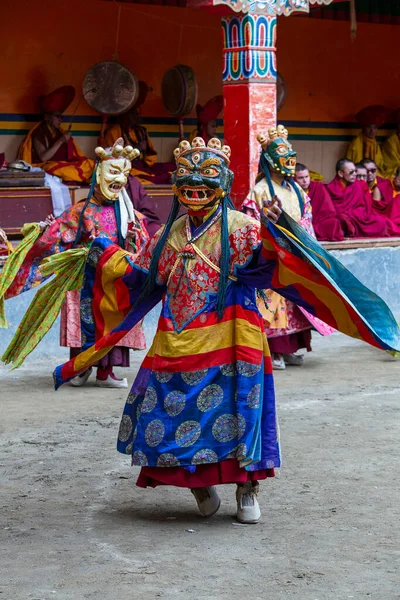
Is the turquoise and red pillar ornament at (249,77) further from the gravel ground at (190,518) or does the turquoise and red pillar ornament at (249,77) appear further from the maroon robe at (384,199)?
the maroon robe at (384,199)

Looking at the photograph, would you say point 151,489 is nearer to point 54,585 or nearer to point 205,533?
point 205,533

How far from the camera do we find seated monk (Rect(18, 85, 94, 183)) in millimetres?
11055

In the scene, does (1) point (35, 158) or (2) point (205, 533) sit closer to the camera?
(2) point (205, 533)

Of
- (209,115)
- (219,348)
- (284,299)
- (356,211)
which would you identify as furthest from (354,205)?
(219,348)

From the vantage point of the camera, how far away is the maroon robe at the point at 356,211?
11.3 m

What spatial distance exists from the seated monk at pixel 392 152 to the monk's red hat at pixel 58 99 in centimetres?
444

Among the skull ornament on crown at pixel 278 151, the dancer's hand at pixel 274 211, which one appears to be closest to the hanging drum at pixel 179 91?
the skull ornament on crown at pixel 278 151

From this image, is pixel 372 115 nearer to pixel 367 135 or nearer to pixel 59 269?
pixel 367 135

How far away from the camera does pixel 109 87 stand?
11531 millimetres

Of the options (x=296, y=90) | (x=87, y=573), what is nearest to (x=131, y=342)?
(x=87, y=573)

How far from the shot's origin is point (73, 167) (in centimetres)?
1102

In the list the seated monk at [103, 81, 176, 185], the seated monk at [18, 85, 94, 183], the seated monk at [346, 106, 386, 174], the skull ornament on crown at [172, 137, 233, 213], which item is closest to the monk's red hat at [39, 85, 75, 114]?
the seated monk at [18, 85, 94, 183]

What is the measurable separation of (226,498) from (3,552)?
3.77 feet

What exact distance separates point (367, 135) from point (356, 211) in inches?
110
